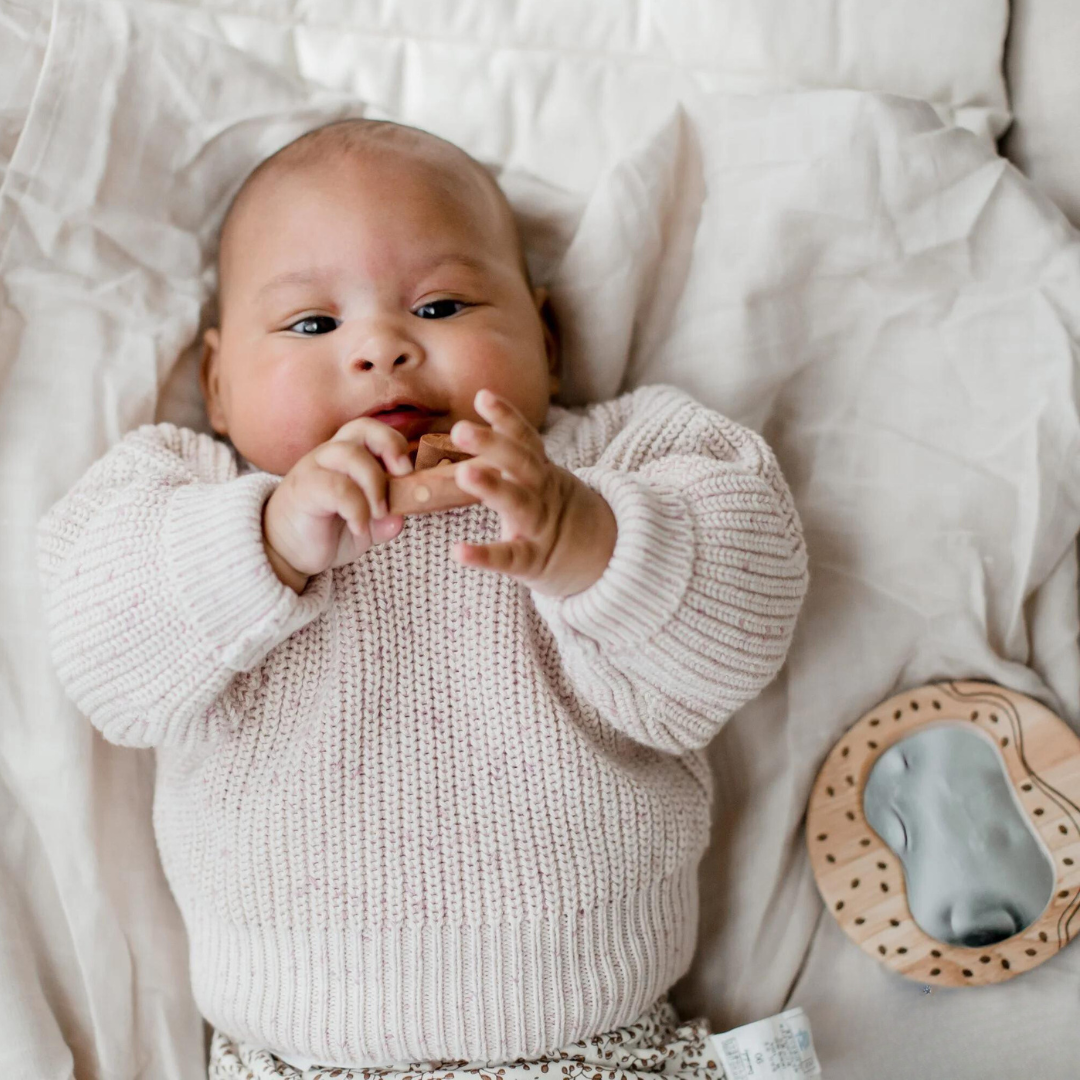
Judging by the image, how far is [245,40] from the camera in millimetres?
1372

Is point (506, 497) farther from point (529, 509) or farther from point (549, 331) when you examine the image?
point (549, 331)

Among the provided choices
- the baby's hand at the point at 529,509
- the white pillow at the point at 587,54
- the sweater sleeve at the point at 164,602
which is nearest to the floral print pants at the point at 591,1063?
the sweater sleeve at the point at 164,602

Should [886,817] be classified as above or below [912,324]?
below

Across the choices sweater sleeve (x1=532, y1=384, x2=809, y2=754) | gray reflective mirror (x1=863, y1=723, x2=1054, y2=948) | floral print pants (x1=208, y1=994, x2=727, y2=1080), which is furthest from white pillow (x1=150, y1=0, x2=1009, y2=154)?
floral print pants (x1=208, y1=994, x2=727, y2=1080)

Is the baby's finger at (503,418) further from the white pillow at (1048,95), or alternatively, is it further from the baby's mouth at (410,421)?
the white pillow at (1048,95)

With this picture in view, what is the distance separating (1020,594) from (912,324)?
1.06ft

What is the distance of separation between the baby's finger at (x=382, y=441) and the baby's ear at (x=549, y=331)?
1.23ft

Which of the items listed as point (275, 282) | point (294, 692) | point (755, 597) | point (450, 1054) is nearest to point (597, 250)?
point (275, 282)

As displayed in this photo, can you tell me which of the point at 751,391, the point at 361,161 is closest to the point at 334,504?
the point at 361,161

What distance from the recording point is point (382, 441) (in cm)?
93

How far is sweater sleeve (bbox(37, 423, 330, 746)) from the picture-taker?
3.12 ft

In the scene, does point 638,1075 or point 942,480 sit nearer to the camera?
point 638,1075

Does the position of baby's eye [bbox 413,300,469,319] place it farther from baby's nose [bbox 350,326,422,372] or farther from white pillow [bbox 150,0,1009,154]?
white pillow [bbox 150,0,1009,154]

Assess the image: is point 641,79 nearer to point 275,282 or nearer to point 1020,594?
point 275,282
